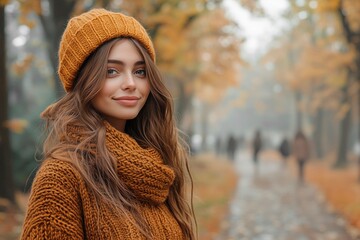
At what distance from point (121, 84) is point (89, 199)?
1.85 ft

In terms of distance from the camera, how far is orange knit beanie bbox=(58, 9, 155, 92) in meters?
1.98

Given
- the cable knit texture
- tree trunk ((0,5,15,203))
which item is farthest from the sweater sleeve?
tree trunk ((0,5,15,203))

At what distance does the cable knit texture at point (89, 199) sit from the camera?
5.54 ft

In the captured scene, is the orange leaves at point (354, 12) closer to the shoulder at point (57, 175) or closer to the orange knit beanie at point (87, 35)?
the orange knit beanie at point (87, 35)

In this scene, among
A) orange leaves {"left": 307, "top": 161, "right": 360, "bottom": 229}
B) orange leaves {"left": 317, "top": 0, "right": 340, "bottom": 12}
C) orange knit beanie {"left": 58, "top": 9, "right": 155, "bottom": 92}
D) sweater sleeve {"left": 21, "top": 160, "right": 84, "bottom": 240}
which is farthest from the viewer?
orange leaves {"left": 307, "top": 161, "right": 360, "bottom": 229}

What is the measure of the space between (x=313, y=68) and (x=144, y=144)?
2015cm

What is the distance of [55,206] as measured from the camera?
66.7 inches

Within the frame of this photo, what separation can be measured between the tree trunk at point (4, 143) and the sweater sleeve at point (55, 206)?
250 inches

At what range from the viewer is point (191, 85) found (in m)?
19.6

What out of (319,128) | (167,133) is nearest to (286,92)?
(319,128)

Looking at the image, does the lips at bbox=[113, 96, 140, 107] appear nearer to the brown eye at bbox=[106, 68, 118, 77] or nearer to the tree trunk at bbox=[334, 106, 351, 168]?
the brown eye at bbox=[106, 68, 118, 77]

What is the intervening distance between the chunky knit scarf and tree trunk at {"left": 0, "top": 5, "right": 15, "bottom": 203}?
619 centimetres

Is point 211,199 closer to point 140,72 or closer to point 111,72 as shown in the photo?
point 140,72

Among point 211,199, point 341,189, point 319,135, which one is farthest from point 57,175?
point 319,135
